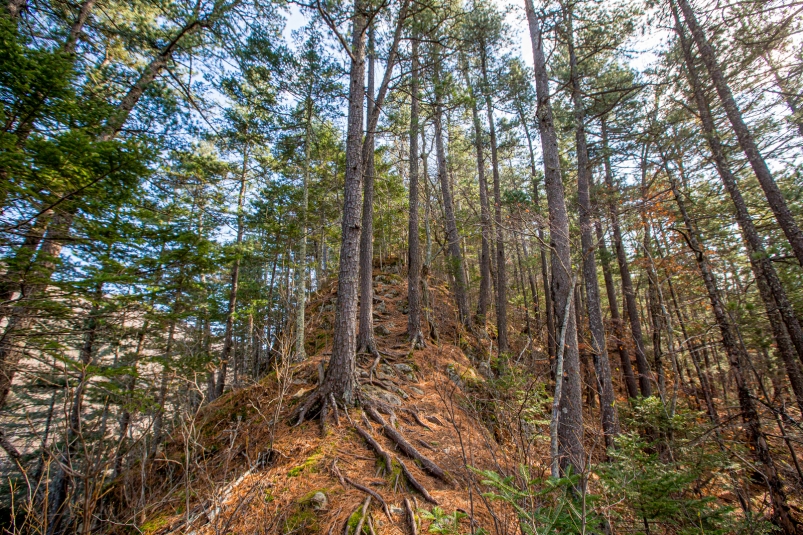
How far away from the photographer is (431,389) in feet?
20.5

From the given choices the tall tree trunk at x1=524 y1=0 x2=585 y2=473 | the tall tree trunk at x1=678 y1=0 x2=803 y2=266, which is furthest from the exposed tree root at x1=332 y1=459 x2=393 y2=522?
the tall tree trunk at x1=678 y1=0 x2=803 y2=266

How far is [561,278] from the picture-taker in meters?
4.56

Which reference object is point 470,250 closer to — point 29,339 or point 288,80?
point 288,80

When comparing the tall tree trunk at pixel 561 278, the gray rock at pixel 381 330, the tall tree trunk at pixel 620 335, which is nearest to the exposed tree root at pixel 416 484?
the tall tree trunk at pixel 561 278

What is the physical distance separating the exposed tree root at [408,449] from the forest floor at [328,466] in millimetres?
27

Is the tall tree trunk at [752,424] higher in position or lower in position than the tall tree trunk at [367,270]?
lower

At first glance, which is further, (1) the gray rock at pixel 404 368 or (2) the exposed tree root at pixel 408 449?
(1) the gray rock at pixel 404 368

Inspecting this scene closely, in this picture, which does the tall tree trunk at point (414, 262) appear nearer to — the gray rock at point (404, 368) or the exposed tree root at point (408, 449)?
the gray rock at point (404, 368)

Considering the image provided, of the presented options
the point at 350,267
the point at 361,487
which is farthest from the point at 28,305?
the point at 361,487

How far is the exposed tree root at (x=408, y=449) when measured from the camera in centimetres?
371

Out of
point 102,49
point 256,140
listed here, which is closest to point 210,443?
point 256,140

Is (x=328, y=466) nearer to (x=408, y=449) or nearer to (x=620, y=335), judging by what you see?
(x=408, y=449)

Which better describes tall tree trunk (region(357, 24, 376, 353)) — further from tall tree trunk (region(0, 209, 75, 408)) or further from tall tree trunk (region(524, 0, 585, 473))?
tall tree trunk (region(0, 209, 75, 408))

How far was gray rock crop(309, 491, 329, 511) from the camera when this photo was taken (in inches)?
120
